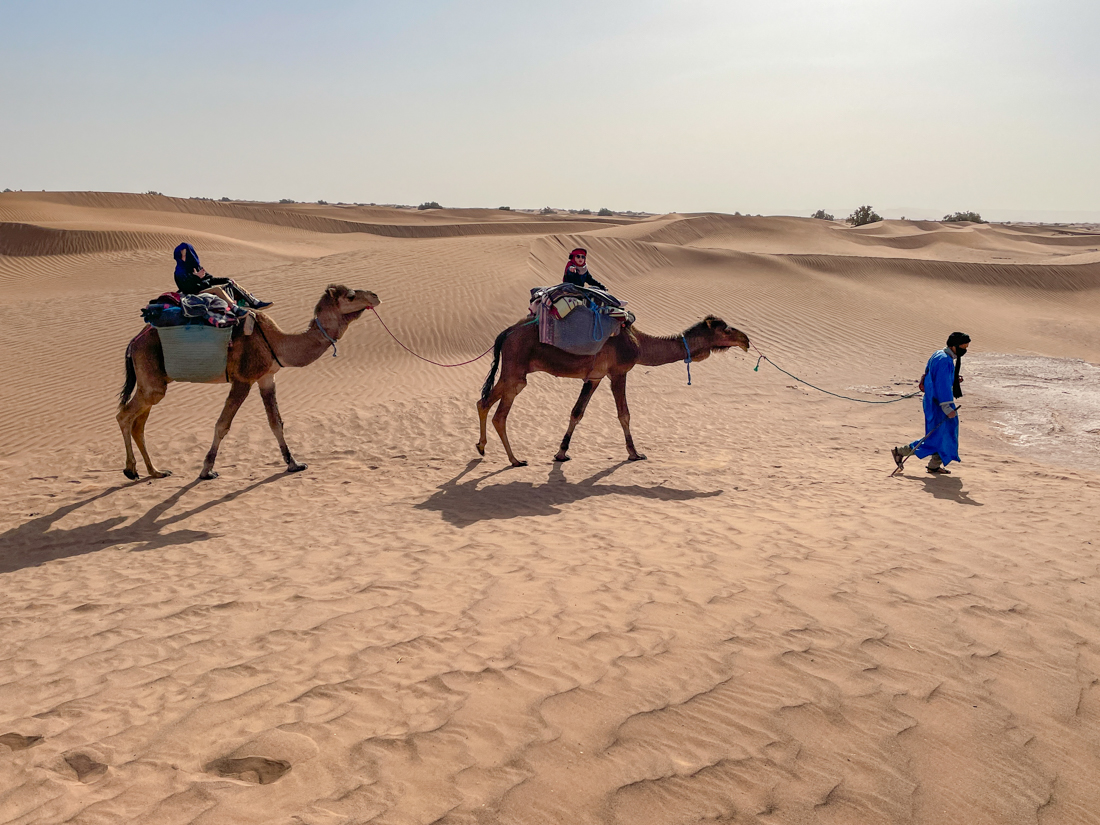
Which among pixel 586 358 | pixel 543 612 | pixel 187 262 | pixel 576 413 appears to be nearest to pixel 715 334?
pixel 586 358

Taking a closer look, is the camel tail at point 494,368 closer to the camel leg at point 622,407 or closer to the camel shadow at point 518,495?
the camel shadow at point 518,495

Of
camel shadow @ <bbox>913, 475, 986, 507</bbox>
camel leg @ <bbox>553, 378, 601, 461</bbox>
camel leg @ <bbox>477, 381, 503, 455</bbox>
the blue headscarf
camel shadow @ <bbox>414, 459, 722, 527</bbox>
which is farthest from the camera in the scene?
camel leg @ <bbox>553, 378, 601, 461</bbox>

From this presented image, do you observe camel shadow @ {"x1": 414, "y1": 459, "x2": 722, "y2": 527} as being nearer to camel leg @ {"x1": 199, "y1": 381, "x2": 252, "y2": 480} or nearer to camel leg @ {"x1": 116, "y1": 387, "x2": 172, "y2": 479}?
camel leg @ {"x1": 199, "y1": 381, "x2": 252, "y2": 480}

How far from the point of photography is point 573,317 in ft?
28.2

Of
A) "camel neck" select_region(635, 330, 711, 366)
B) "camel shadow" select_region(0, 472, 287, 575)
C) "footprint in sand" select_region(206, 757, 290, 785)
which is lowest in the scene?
"camel shadow" select_region(0, 472, 287, 575)

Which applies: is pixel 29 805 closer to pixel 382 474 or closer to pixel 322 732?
pixel 322 732

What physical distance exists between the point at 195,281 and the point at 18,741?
605cm

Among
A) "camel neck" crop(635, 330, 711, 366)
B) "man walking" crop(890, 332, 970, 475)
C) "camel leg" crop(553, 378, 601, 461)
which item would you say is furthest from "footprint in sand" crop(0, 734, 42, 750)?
"man walking" crop(890, 332, 970, 475)

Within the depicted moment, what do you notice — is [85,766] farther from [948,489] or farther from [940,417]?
[940,417]

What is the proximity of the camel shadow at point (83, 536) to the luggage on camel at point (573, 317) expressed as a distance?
3.92m

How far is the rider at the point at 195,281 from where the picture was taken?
26.6 ft

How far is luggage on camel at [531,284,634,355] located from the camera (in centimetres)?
853

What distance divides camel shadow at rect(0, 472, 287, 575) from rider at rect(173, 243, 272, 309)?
2.30 m

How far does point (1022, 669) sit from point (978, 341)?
17.0 meters
